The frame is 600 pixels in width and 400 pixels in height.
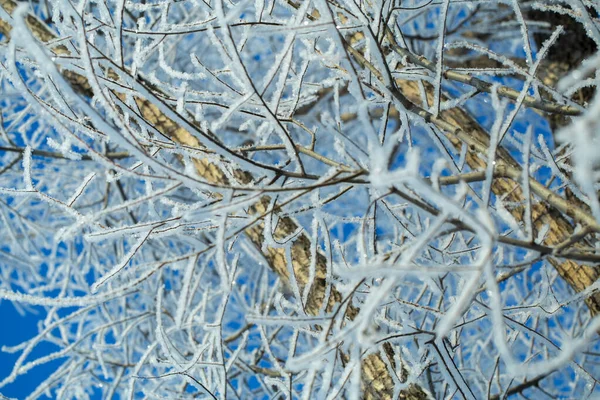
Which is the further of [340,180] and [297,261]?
[297,261]

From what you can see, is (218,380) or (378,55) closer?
(378,55)

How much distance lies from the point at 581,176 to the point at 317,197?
2.79 feet

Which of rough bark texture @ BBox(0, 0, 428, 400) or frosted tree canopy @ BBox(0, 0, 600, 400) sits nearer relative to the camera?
frosted tree canopy @ BBox(0, 0, 600, 400)

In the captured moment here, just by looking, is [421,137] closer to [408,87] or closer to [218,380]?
[408,87]

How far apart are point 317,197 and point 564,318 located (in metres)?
4.64

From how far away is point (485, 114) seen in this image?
492cm

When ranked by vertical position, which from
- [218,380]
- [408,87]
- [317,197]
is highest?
[408,87]

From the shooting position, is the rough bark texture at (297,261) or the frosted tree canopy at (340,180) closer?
the frosted tree canopy at (340,180)

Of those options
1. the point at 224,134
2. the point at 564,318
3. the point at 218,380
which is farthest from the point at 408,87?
the point at 564,318

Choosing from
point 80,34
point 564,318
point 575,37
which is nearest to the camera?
point 80,34

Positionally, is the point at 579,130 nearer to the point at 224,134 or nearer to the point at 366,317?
the point at 366,317

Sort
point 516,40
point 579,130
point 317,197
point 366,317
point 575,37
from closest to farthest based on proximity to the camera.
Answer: point 579,130
point 366,317
point 317,197
point 575,37
point 516,40

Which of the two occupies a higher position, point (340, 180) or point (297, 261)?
point (297, 261)

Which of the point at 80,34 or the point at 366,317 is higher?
the point at 80,34
